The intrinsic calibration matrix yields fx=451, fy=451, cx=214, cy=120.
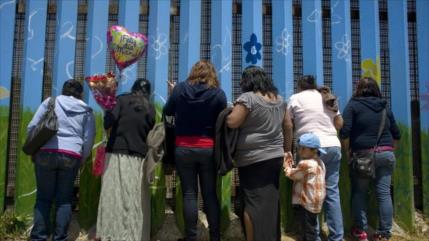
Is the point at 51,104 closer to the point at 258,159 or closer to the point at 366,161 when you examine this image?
the point at 258,159

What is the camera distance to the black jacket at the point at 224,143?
371cm

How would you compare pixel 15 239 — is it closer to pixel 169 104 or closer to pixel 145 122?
pixel 145 122

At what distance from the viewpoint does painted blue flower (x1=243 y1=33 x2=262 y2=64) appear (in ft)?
15.3

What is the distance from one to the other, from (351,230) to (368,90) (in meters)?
1.44

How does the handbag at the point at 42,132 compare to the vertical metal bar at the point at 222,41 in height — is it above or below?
below

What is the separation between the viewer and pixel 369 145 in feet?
14.3

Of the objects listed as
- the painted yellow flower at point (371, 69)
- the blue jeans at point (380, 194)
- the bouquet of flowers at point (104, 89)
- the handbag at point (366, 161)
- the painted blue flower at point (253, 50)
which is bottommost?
the blue jeans at point (380, 194)

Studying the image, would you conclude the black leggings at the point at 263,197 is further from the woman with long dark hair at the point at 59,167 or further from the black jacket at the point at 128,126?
the woman with long dark hair at the point at 59,167

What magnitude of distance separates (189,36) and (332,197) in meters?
2.12

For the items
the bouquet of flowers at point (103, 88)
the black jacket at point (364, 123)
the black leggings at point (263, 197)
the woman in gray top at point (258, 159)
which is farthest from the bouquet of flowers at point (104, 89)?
the black jacket at point (364, 123)

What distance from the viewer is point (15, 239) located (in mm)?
4371

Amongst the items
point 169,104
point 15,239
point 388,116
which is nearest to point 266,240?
point 169,104

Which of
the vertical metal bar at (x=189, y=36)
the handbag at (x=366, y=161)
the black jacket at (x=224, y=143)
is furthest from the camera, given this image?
the vertical metal bar at (x=189, y=36)

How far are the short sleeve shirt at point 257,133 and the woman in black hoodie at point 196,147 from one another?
25 cm
